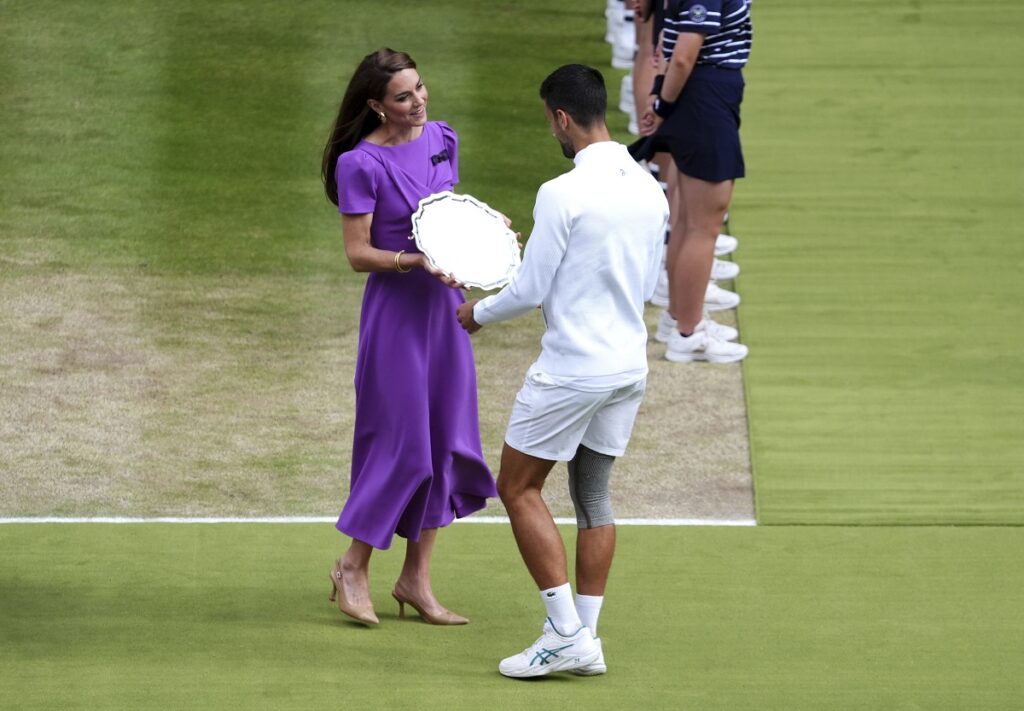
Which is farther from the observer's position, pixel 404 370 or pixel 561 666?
pixel 404 370

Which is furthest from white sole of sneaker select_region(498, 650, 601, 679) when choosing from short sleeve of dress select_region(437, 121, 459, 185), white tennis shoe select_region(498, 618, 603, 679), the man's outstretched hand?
short sleeve of dress select_region(437, 121, 459, 185)

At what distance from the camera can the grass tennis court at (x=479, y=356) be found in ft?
19.4

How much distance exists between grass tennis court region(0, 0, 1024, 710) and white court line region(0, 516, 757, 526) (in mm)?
85

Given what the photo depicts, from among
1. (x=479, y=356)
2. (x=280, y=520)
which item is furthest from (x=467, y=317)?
(x=479, y=356)

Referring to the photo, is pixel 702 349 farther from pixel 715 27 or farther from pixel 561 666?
pixel 561 666

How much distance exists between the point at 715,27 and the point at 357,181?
10.0 ft

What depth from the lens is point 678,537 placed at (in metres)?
7.12

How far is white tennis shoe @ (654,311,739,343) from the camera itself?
30.3 ft

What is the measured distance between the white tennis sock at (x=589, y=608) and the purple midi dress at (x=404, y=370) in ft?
2.20

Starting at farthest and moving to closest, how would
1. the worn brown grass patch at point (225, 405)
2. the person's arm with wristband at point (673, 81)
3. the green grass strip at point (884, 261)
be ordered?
the person's arm with wristband at point (673, 81)
the green grass strip at point (884, 261)
the worn brown grass patch at point (225, 405)

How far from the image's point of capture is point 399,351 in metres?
6.02

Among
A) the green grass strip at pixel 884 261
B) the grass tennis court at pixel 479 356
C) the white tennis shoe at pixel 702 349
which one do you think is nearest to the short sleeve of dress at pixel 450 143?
the grass tennis court at pixel 479 356

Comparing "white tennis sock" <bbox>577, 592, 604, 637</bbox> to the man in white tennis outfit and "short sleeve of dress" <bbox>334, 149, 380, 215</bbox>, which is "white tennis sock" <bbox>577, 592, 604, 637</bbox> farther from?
"short sleeve of dress" <bbox>334, 149, 380, 215</bbox>

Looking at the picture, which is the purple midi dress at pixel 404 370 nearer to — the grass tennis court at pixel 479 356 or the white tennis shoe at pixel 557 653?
the grass tennis court at pixel 479 356
